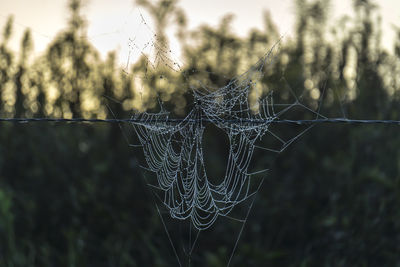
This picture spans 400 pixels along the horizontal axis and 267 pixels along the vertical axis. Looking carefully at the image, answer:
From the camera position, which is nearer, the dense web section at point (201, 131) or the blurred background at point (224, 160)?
the dense web section at point (201, 131)

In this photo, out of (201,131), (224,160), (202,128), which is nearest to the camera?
(201,131)

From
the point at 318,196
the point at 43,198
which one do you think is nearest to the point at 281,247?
the point at 318,196

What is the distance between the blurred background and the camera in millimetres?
5160

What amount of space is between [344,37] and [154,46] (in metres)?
3.07

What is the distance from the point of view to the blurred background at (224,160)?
5160 millimetres

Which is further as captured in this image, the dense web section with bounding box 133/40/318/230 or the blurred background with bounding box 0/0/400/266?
the blurred background with bounding box 0/0/400/266

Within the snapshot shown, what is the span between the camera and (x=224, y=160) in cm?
564

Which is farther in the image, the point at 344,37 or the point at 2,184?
the point at 2,184

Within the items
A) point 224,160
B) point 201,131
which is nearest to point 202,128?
point 201,131

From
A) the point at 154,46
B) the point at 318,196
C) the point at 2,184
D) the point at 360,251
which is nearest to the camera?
the point at 154,46

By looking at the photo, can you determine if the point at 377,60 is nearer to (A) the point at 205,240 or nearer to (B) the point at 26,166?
(A) the point at 205,240

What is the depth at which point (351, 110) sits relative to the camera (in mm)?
5355

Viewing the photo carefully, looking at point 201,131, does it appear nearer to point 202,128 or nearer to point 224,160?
point 202,128

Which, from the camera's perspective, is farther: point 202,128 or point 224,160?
point 224,160
